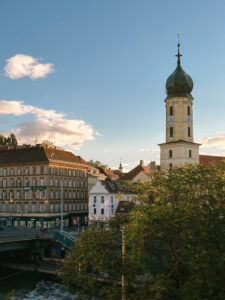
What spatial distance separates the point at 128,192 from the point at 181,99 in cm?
2373

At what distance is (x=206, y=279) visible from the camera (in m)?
19.0

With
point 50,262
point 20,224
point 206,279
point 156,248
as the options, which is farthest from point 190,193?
point 20,224

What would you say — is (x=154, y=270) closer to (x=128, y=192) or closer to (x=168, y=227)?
(x=168, y=227)

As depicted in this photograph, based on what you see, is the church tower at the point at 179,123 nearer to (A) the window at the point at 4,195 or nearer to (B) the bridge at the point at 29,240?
(B) the bridge at the point at 29,240

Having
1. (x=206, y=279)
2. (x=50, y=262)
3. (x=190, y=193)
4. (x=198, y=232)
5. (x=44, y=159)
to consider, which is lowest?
(x=50, y=262)

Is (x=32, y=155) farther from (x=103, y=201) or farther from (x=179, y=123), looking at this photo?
(x=179, y=123)

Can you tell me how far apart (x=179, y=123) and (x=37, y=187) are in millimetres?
34540

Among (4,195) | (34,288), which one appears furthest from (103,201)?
(34,288)

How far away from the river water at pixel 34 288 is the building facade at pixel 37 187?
26.3 m

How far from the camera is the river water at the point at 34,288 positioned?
147ft

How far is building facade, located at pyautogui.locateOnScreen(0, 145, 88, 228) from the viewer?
82000mm

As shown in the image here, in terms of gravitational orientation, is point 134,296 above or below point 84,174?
below

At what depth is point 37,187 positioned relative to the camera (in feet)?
271

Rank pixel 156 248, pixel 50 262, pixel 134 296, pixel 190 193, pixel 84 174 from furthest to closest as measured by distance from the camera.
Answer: pixel 84 174, pixel 50 262, pixel 190 193, pixel 156 248, pixel 134 296
